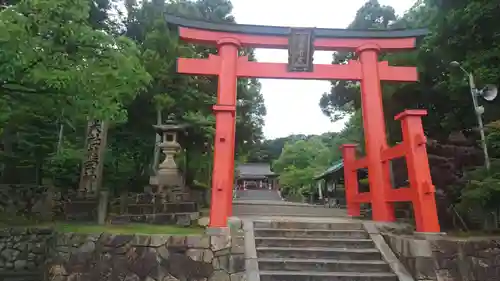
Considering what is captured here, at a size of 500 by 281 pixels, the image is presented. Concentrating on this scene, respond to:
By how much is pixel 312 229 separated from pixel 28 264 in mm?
6543

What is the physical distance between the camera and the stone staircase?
6.38m

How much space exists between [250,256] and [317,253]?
4.11 ft

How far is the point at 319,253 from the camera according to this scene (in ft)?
23.0

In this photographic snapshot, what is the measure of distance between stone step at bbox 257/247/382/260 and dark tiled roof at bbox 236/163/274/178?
43701 millimetres

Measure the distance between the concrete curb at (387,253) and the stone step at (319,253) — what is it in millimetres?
151

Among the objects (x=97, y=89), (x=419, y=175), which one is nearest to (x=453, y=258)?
(x=419, y=175)

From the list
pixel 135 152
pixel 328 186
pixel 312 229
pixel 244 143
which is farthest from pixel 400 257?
pixel 328 186

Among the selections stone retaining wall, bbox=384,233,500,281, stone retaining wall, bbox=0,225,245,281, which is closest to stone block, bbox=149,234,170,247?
stone retaining wall, bbox=0,225,245,281

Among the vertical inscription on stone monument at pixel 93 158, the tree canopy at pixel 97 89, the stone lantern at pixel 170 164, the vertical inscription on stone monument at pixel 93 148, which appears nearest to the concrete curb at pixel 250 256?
the tree canopy at pixel 97 89

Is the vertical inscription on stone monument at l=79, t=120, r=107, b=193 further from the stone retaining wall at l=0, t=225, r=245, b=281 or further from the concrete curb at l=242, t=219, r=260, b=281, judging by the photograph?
the concrete curb at l=242, t=219, r=260, b=281

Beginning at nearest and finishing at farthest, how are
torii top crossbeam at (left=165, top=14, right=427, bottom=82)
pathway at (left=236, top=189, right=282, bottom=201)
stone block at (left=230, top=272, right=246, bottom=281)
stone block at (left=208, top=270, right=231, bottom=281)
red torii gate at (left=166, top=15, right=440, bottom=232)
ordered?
stone block at (left=230, top=272, right=246, bottom=281)
stone block at (left=208, top=270, right=231, bottom=281)
red torii gate at (left=166, top=15, right=440, bottom=232)
torii top crossbeam at (left=165, top=14, right=427, bottom=82)
pathway at (left=236, top=189, right=282, bottom=201)

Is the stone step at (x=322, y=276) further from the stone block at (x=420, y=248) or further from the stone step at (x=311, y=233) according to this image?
the stone step at (x=311, y=233)

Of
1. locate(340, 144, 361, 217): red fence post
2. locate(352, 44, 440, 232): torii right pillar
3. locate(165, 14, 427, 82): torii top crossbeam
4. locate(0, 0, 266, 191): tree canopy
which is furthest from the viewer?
locate(340, 144, 361, 217): red fence post

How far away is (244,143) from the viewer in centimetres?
2259
